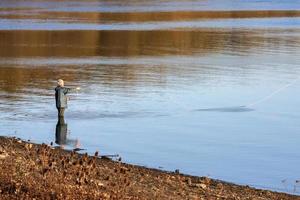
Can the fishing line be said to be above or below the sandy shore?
below

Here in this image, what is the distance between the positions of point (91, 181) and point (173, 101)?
15593 millimetres

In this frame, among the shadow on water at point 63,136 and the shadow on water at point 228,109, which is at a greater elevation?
the shadow on water at point 228,109

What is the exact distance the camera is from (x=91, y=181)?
12.1 m

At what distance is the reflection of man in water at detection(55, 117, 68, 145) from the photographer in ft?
67.0

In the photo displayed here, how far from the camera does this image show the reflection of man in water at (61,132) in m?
20.4

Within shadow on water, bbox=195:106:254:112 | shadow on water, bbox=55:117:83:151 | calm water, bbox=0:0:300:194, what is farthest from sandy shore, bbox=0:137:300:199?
shadow on water, bbox=195:106:254:112

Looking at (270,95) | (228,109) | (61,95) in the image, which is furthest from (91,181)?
(270,95)

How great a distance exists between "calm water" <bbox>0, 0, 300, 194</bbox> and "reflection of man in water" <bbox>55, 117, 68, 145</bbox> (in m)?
0.12

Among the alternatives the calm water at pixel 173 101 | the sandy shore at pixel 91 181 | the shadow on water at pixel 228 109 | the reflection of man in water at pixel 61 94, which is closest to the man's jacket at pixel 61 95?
the reflection of man in water at pixel 61 94

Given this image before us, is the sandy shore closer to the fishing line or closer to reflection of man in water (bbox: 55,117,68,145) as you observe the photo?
reflection of man in water (bbox: 55,117,68,145)

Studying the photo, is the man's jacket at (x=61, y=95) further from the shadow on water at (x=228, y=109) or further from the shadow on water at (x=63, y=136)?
the shadow on water at (x=228, y=109)

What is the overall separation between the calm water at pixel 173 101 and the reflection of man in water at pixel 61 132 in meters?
0.12

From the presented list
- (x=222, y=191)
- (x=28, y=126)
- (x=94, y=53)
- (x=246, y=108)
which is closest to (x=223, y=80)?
(x=246, y=108)

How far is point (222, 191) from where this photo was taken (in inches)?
548
